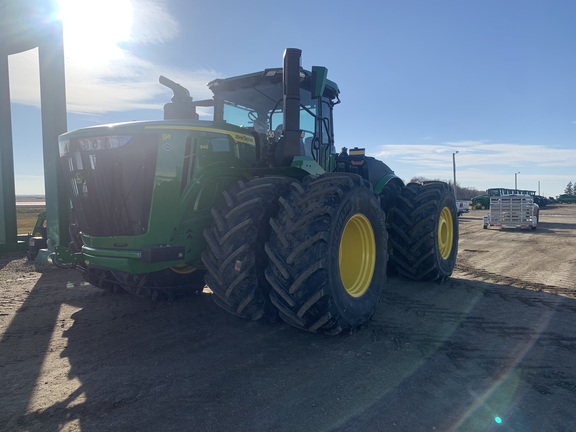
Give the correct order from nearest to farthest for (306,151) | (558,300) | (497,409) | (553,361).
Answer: (497,409)
(553,361)
(306,151)
(558,300)

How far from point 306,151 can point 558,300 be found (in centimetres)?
392

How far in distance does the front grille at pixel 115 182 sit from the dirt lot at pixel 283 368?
116 cm

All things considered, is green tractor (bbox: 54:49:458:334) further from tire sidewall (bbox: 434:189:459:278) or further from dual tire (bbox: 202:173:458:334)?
tire sidewall (bbox: 434:189:459:278)

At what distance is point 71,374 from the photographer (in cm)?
329

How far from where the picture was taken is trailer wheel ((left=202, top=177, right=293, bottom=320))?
3.64 meters

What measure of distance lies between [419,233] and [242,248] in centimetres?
344

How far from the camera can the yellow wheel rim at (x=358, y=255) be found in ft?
14.5

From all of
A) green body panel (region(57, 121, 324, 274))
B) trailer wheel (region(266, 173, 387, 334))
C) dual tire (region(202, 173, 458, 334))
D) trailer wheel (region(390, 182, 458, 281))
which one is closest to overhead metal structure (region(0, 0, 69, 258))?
green body panel (region(57, 121, 324, 274))

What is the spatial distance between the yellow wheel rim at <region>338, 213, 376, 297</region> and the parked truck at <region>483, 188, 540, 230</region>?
16.7 metres

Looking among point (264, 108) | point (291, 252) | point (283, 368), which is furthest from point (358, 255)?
point (264, 108)

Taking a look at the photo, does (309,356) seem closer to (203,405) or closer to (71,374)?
(203,405)

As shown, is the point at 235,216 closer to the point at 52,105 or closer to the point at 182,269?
the point at 182,269

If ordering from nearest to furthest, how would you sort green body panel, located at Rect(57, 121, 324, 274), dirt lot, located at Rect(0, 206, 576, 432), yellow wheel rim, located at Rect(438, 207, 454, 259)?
dirt lot, located at Rect(0, 206, 576, 432), green body panel, located at Rect(57, 121, 324, 274), yellow wheel rim, located at Rect(438, 207, 454, 259)

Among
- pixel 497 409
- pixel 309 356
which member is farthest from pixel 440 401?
pixel 309 356
